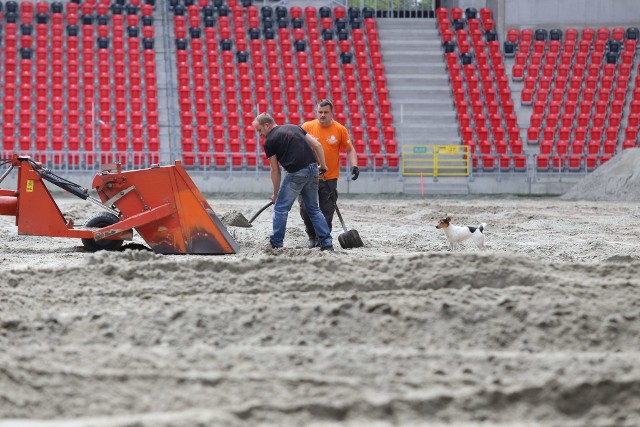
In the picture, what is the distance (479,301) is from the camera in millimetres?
6441

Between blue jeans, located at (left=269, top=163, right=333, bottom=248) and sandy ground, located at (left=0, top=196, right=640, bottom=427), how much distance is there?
210cm

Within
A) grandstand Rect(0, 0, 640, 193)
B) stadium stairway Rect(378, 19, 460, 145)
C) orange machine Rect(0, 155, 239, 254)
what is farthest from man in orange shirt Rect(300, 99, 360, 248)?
stadium stairway Rect(378, 19, 460, 145)

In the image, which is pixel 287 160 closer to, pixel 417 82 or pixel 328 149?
pixel 328 149

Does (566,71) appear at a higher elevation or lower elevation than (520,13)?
lower

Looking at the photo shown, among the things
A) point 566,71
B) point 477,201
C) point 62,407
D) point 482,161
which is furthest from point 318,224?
point 566,71

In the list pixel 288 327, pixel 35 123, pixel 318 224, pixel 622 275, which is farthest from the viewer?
pixel 35 123

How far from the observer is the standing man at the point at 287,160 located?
10.8 metres

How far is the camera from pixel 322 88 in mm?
26969

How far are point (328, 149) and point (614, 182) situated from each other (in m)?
13.2

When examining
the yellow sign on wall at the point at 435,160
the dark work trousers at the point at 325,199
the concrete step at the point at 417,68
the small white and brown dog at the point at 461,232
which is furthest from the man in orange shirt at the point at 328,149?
the concrete step at the point at 417,68

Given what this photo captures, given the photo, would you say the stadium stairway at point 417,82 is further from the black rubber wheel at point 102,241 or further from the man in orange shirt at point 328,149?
the black rubber wheel at point 102,241

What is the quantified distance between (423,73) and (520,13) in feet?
11.6

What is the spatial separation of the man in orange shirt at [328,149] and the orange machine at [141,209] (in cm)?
156

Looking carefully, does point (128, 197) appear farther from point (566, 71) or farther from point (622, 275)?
point (566, 71)
